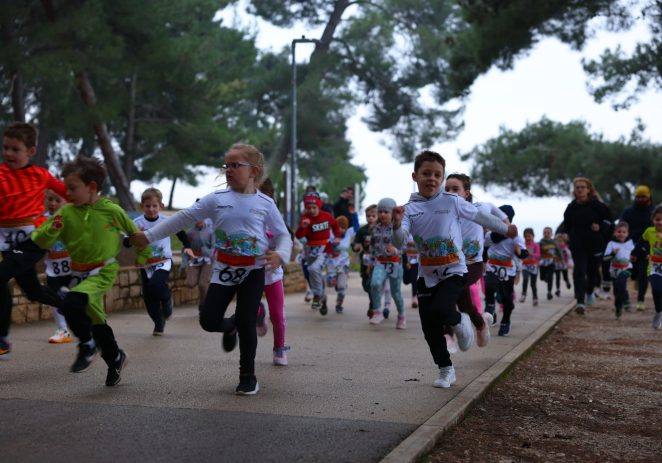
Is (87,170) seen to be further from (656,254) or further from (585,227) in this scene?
(585,227)

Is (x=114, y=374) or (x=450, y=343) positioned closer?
(x=114, y=374)

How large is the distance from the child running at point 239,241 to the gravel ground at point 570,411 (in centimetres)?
168

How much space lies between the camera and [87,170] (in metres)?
6.62

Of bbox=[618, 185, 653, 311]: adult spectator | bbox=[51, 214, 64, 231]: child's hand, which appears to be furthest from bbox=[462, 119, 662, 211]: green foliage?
bbox=[51, 214, 64, 231]: child's hand

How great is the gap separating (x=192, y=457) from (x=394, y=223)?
2848mm

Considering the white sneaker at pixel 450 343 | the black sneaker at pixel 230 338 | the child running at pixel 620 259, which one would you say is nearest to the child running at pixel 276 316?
the black sneaker at pixel 230 338

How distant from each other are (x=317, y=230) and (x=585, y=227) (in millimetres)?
3935

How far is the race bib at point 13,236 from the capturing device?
7.45 meters

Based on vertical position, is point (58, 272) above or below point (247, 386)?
above

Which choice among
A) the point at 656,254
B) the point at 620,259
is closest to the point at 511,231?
the point at 656,254

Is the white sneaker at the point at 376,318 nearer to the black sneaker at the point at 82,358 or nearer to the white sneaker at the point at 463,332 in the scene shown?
the white sneaker at the point at 463,332

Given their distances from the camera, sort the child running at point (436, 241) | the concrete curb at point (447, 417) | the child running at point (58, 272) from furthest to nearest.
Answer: the child running at point (58, 272) → the child running at point (436, 241) → the concrete curb at point (447, 417)

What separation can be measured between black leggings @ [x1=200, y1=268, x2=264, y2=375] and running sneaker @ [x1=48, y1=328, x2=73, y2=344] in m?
3.31

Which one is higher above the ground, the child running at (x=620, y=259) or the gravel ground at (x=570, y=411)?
the child running at (x=620, y=259)
